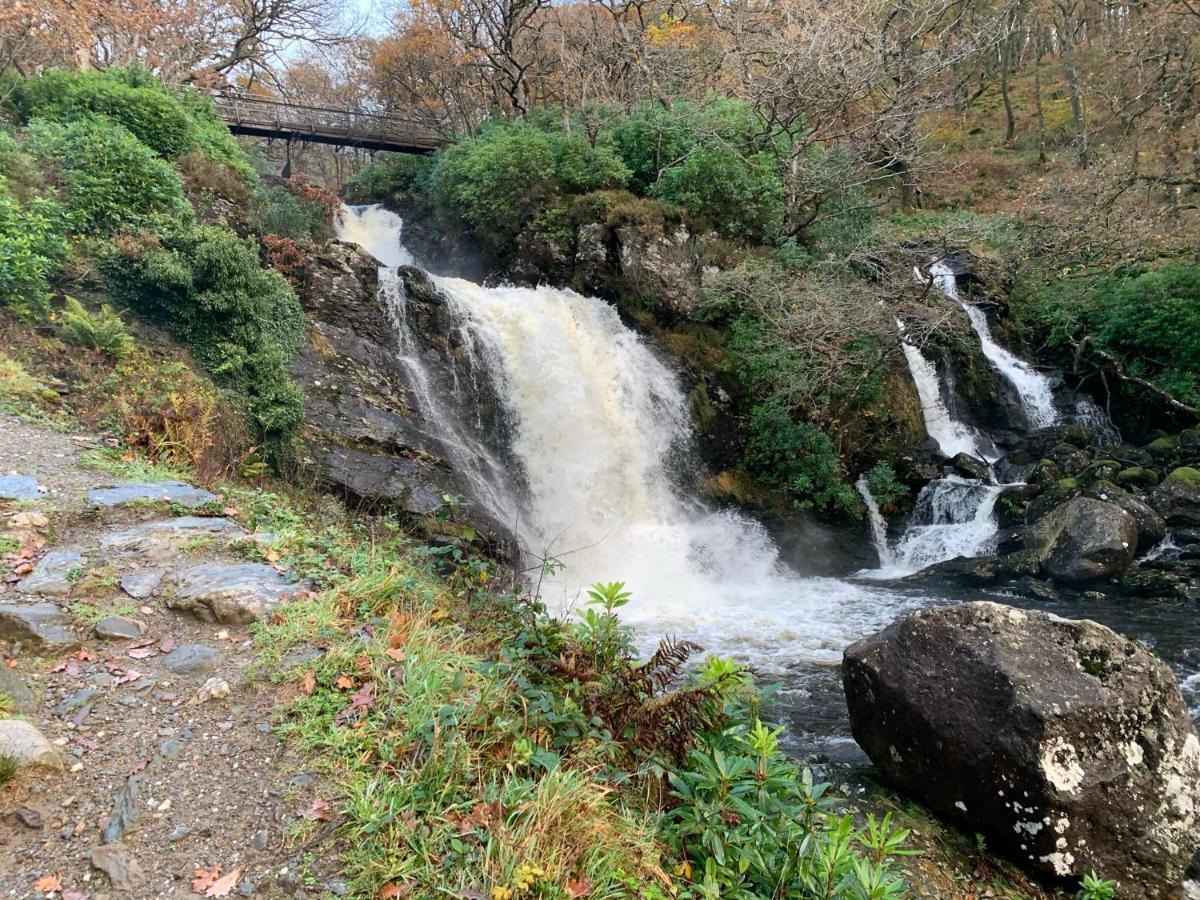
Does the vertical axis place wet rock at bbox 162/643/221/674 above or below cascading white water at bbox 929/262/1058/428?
below

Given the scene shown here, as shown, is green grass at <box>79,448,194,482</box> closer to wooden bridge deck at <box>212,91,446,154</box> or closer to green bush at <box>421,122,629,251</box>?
green bush at <box>421,122,629,251</box>

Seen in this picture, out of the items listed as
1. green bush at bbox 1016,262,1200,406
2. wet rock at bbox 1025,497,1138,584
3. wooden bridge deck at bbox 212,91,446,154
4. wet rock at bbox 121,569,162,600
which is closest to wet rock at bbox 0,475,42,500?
wet rock at bbox 121,569,162,600

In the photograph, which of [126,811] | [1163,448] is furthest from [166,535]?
[1163,448]

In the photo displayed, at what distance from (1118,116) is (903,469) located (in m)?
14.4

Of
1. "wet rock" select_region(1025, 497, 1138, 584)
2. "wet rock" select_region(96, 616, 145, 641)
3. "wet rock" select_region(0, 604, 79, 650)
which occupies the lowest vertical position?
"wet rock" select_region(1025, 497, 1138, 584)

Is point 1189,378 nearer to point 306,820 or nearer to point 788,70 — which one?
point 788,70

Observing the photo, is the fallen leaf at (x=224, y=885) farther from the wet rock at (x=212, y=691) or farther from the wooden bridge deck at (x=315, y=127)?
the wooden bridge deck at (x=315, y=127)

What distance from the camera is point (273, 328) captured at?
9.45 m

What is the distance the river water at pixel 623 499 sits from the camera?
29.6 feet

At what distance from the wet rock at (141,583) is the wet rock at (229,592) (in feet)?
0.39

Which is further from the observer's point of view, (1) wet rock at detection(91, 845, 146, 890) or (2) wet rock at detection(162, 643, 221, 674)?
(2) wet rock at detection(162, 643, 221, 674)

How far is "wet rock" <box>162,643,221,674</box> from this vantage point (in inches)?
133

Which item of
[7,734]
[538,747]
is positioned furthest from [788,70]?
[7,734]

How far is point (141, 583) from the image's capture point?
4.02 metres
